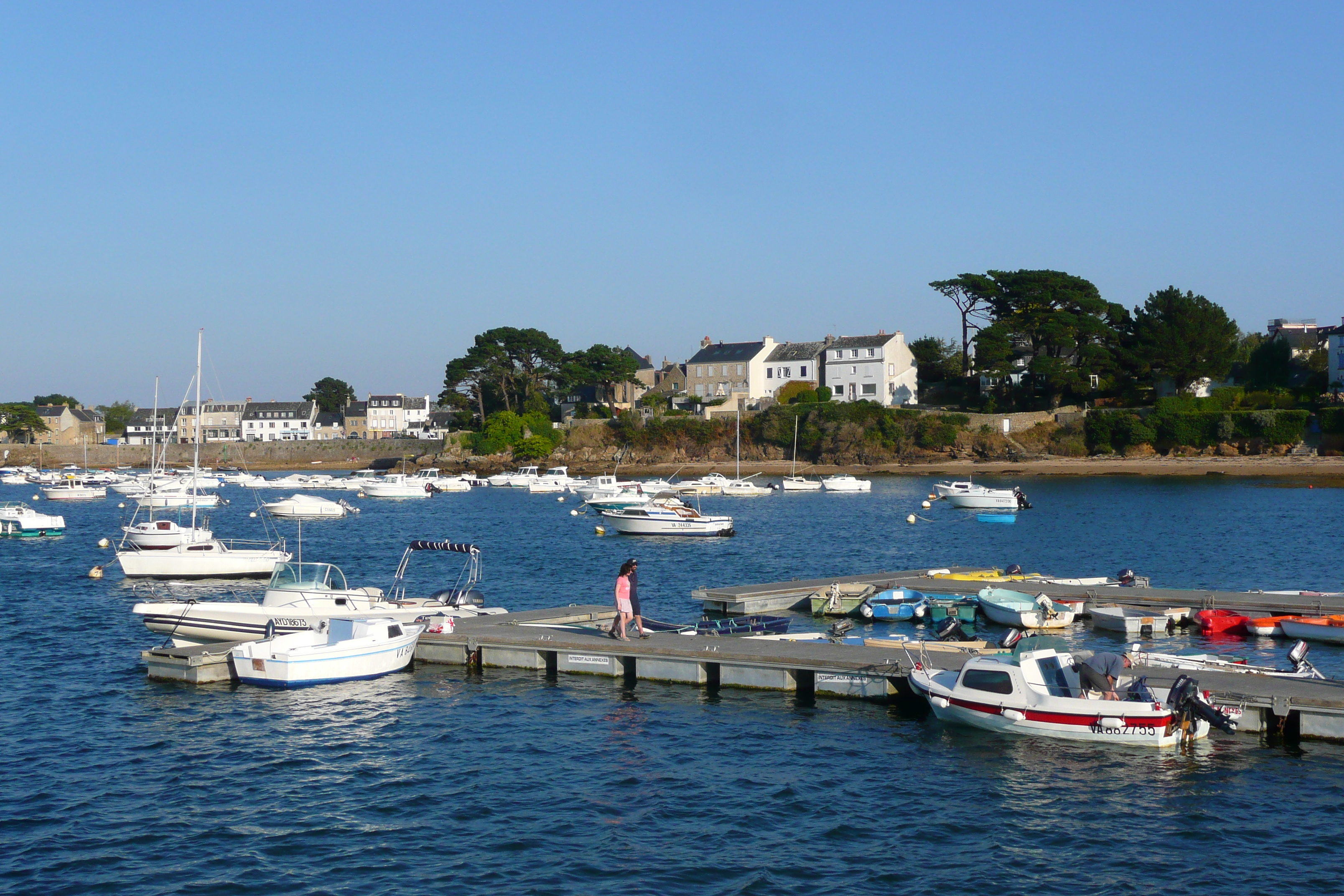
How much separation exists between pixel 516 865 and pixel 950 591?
22322 millimetres

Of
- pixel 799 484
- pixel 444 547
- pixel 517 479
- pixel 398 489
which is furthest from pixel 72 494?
pixel 444 547

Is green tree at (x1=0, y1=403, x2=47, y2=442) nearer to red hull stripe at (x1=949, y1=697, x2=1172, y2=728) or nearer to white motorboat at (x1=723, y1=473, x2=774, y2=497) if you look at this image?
white motorboat at (x1=723, y1=473, x2=774, y2=497)

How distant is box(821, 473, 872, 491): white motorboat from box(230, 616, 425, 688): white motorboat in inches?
2880

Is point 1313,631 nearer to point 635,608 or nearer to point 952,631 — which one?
point 952,631

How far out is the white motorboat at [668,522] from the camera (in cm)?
6053

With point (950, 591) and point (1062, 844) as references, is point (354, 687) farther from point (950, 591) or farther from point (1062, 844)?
point (950, 591)

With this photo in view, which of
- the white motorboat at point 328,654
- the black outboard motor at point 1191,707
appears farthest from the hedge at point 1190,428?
the white motorboat at point 328,654

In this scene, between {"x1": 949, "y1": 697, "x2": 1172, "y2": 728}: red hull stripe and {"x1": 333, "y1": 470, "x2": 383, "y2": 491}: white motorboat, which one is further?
{"x1": 333, "y1": 470, "x2": 383, "y2": 491}: white motorboat

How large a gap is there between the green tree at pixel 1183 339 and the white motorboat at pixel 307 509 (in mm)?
76674

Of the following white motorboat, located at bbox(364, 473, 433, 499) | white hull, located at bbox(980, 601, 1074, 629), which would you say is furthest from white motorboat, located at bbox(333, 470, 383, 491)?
white hull, located at bbox(980, 601, 1074, 629)

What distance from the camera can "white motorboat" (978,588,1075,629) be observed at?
30.6 meters

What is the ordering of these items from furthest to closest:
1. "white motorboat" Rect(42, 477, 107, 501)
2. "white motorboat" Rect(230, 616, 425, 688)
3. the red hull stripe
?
"white motorboat" Rect(42, 477, 107, 501) → "white motorboat" Rect(230, 616, 425, 688) → the red hull stripe

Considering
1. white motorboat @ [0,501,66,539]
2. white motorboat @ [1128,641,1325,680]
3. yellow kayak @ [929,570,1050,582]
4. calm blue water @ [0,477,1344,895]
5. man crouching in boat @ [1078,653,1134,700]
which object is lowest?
calm blue water @ [0,477,1344,895]

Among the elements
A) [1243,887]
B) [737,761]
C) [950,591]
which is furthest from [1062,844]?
[950,591]
